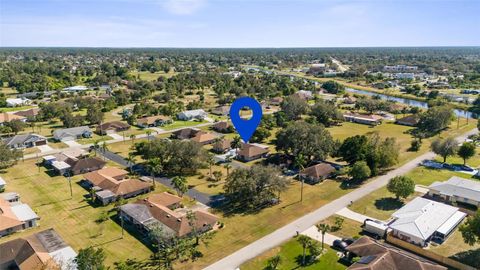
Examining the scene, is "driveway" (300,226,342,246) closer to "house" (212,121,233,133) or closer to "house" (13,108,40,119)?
"house" (212,121,233,133)

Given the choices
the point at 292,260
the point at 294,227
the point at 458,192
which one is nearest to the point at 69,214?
the point at 294,227

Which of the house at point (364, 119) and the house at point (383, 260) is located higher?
the house at point (364, 119)

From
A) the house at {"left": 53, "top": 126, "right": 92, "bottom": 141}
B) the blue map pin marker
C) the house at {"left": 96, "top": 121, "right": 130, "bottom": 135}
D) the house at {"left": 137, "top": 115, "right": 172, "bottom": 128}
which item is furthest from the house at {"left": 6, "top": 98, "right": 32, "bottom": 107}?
the blue map pin marker

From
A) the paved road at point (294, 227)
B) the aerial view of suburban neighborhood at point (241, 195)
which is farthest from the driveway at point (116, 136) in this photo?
the paved road at point (294, 227)

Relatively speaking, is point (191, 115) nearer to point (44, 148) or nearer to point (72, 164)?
point (44, 148)

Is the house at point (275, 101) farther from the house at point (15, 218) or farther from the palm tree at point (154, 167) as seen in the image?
the house at point (15, 218)

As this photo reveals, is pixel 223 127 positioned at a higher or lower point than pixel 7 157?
lower

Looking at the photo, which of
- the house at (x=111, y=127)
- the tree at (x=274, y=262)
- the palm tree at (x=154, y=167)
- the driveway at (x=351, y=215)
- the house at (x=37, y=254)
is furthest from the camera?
the house at (x=111, y=127)
